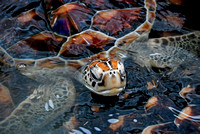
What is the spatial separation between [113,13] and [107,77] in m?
0.87

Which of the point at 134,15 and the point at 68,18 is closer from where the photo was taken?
the point at 68,18

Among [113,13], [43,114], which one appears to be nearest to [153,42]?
[113,13]

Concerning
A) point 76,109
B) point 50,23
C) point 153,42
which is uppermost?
point 50,23

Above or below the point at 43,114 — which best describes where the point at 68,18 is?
above

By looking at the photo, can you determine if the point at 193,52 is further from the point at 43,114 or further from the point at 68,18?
the point at 43,114

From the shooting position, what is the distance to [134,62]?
226 cm

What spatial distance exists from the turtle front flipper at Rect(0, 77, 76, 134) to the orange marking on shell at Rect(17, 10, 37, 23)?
2.36 ft

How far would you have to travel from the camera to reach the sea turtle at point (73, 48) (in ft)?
6.09

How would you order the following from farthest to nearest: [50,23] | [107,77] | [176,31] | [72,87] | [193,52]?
[176,31], [193,52], [50,23], [72,87], [107,77]

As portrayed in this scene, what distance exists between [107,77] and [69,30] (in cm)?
70

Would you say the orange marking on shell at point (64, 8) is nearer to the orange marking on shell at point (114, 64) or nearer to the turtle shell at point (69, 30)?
the turtle shell at point (69, 30)

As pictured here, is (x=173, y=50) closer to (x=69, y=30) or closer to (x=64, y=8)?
(x=69, y=30)

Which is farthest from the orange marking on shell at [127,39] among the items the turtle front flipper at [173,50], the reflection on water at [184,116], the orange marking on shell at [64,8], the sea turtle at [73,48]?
the reflection on water at [184,116]

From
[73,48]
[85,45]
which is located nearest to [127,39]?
[85,45]
